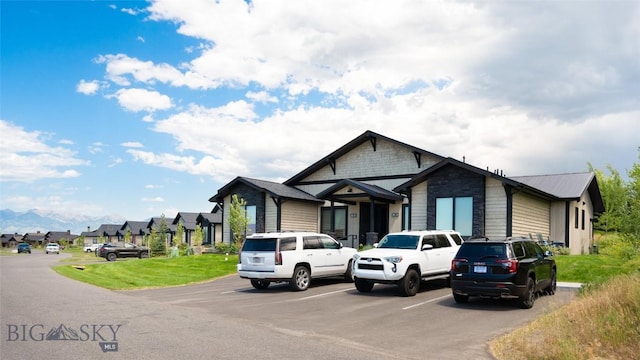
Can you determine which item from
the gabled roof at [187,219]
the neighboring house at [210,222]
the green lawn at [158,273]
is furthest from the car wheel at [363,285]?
the gabled roof at [187,219]

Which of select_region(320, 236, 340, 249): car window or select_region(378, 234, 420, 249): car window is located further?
select_region(320, 236, 340, 249): car window

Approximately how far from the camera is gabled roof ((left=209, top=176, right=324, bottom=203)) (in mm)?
33781

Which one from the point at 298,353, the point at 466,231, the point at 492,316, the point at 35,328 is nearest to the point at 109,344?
the point at 35,328

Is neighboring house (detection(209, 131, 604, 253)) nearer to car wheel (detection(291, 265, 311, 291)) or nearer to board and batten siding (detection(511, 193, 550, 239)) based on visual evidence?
board and batten siding (detection(511, 193, 550, 239))

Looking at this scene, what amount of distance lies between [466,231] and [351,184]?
690 cm

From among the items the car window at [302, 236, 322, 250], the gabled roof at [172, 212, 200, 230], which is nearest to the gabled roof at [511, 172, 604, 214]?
the car window at [302, 236, 322, 250]

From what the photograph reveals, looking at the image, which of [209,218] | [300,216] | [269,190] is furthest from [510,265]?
[209,218]

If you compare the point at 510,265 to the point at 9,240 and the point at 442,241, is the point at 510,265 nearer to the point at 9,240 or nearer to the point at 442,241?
the point at 442,241

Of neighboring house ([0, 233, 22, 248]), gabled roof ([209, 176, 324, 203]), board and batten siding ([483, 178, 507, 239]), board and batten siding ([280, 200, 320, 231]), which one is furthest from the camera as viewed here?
neighboring house ([0, 233, 22, 248])

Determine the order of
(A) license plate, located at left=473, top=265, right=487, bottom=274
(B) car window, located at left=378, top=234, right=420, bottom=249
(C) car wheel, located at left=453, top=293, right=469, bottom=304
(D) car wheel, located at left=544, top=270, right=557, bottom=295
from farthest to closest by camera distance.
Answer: (B) car window, located at left=378, top=234, right=420, bottom=249
(D) car wheel, located at left=544, top=270, right=557, bottom=295
(C) car wheel, located at left=453, top=293, right=469, bottom=304
(A) license plate, located at left=473, top=265, right=487, bottom=274

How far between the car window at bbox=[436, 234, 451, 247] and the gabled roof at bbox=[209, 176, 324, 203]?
54.7 feet

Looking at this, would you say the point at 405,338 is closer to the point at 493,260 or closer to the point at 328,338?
the point at 328,338

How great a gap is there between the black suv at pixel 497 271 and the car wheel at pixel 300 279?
17.9 ft

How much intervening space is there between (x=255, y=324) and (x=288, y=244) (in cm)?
648
